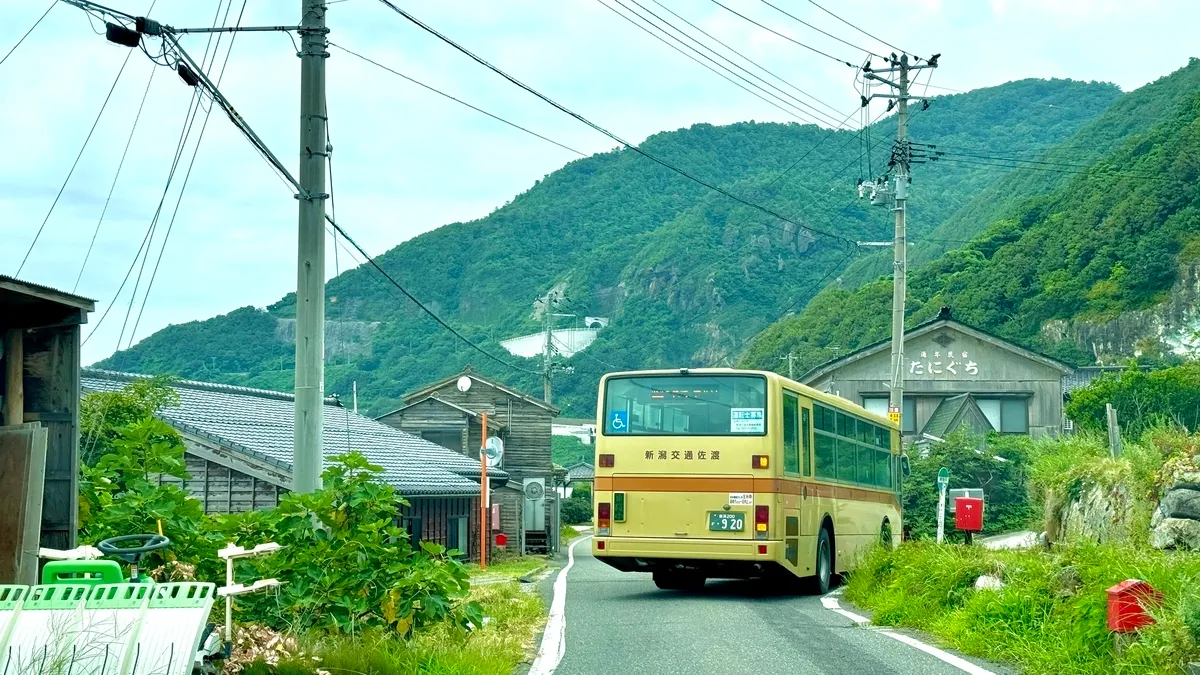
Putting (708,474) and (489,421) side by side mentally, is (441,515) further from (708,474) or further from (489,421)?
(708,474)

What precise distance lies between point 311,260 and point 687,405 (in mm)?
6111

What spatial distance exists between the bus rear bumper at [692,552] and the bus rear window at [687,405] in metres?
A: 1.39

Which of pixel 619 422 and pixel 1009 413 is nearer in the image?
pixel 619 422

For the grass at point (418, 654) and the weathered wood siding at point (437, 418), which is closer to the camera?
the grass at point (418, 654)

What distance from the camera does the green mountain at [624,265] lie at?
8031 centimetres

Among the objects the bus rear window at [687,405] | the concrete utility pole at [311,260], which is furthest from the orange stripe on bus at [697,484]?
the concrete utility pole at [311,260]

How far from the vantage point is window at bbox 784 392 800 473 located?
16344 millimetres

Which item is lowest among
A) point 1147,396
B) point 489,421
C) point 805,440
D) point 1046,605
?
point 1046,605

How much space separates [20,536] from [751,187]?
3604 inches

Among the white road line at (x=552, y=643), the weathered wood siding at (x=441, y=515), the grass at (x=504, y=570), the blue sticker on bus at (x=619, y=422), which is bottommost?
the grass at (x=504, y=570)

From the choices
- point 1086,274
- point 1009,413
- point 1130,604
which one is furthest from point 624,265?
point 1130,604

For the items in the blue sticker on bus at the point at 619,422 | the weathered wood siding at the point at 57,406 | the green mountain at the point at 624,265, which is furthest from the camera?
the green mountain at the point at 624,265

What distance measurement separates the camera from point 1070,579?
995 cm

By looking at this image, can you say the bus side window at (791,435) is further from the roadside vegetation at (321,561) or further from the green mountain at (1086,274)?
the green mountain at (1086,274)
